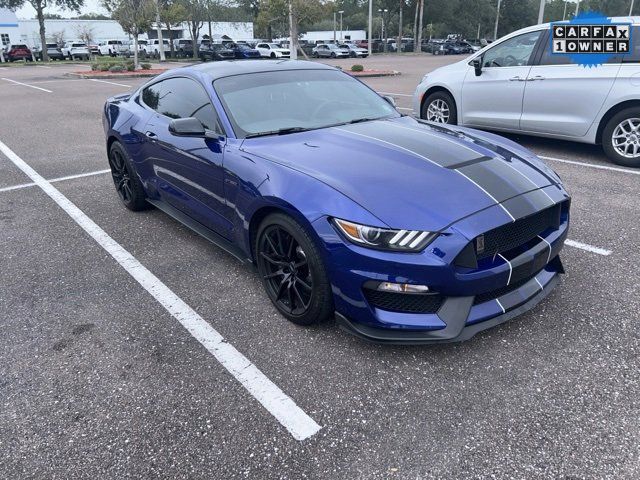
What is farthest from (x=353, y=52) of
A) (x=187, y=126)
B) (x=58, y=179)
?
(x=187, y=126)

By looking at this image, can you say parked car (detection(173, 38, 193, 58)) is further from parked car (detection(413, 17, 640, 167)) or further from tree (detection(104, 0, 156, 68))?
parked car (detection(413, 17, 640, 167))

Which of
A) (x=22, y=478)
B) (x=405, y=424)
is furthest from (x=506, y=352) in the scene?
(x=22, y=478)

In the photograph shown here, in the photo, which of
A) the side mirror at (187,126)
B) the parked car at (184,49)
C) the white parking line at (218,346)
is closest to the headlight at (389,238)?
the white parking line at (218,346)

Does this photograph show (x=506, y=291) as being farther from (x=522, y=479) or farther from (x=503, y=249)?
(x=522, y=479)

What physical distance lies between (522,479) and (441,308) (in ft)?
2.80

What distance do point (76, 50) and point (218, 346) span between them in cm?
4778

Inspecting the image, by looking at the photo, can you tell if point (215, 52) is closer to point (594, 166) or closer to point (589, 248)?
point (594, 166)

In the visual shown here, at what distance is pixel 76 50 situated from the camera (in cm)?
4272

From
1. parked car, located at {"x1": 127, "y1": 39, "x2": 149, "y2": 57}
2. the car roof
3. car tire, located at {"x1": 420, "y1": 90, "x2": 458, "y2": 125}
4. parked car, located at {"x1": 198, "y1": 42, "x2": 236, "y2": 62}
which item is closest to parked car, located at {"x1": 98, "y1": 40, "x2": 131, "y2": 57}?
parked car, located at {"x1": 127, "y1": 39, "x2": 149, "y2": 57}

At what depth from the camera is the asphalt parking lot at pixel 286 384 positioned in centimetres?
219

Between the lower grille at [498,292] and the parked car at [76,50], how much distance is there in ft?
156

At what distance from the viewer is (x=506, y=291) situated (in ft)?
9.11

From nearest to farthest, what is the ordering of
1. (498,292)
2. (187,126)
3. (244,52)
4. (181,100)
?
(498,292)
(187,126)
(181,100)
(244,52)

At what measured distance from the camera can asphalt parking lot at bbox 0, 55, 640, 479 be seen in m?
2.19
